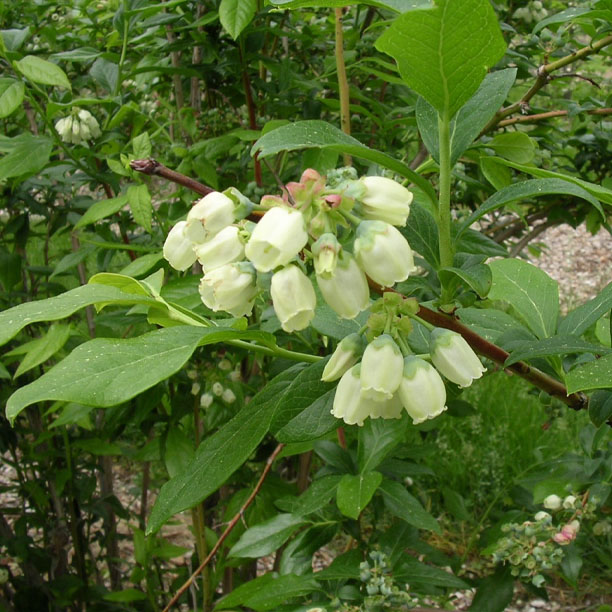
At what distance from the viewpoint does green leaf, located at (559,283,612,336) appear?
3.26 feet

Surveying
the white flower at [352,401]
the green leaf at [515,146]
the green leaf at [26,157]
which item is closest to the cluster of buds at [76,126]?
the green leaf at [26,157]

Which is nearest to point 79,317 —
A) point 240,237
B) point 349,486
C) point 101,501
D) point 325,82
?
point 101,501

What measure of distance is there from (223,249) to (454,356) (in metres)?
0.29

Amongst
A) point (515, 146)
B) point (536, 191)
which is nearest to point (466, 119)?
point (536, 191)

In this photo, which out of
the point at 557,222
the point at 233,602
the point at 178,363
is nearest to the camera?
the point at 178,363

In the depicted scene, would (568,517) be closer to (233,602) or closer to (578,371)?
(233,602)

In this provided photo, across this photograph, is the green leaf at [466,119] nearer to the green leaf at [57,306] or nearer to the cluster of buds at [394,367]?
the cluster of buds at [394,367]

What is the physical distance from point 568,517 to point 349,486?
691mm

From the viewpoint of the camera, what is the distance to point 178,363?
74 cm

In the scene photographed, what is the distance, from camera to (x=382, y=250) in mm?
716

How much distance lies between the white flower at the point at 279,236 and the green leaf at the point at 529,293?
52 cm

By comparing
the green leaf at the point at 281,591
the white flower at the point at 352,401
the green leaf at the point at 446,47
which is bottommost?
the green leaf at the point at 281,591

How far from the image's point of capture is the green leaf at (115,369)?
0.73 meters

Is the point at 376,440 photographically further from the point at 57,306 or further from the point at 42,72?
the point at 42,72
